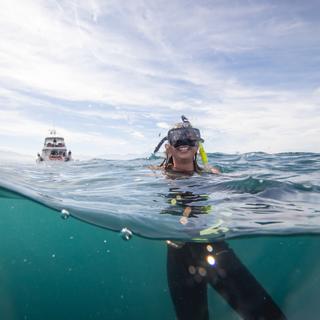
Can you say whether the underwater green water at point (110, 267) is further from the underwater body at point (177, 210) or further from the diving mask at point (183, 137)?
the diving mask at point (183, 137)

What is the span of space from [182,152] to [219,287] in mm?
3295

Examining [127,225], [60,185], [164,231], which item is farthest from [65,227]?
[164,231]

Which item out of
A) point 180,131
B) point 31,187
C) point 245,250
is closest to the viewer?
point 180,131

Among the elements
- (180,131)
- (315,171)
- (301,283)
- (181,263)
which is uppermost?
(180,131)

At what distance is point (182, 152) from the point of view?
733cm

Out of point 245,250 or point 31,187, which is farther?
point 245,250

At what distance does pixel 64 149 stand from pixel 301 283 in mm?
24439

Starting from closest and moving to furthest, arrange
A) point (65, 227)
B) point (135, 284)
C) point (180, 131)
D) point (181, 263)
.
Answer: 1. point (181, 263)
2. point (180, 131)
3. point (65, 227)
4. point (135, 284)

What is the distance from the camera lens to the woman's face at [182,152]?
7301mm

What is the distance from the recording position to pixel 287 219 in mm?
7387

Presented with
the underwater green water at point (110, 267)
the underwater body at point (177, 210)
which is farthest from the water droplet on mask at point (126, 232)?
the underwater green water at point (110, 267)

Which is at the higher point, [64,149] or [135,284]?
[64,149]

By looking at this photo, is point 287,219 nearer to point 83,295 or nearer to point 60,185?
point 60,185

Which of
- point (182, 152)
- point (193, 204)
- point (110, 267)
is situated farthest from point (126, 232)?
point (110, 267)
